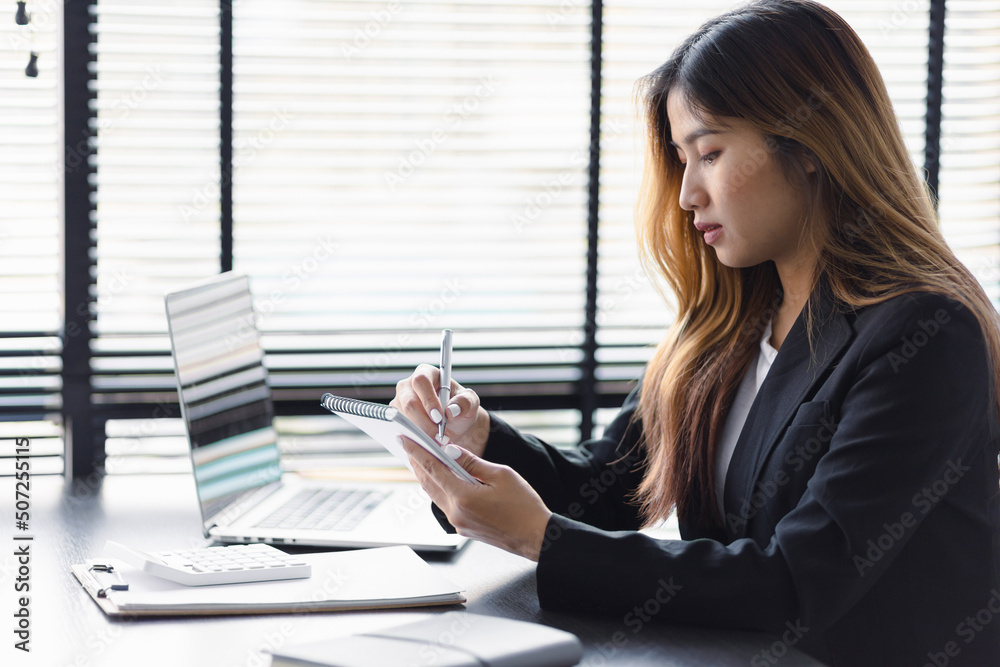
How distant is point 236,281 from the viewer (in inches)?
71.2

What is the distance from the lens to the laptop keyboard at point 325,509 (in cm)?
156

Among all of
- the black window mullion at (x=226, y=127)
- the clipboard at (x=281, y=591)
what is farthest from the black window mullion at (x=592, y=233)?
the clipboard at (x=281, y=591)

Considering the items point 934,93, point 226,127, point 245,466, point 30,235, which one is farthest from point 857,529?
point 934,93

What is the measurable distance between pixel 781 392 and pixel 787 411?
0.05 metres

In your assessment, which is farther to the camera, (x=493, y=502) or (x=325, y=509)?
(x=325, y=509)

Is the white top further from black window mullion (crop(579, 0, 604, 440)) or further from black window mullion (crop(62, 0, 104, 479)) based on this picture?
black window mullion (crop(62, 0, 104, 479))

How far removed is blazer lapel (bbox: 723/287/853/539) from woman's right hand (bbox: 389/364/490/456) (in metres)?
0.44

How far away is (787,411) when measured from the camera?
4.50 ft

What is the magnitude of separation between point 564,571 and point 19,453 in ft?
3.52

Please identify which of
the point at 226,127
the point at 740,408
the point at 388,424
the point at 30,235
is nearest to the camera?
the point at 388,424

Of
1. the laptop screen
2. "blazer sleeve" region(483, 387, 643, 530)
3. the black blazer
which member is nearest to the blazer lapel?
the black blazer

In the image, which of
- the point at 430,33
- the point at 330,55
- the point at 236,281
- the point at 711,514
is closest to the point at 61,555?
the point at 236,281

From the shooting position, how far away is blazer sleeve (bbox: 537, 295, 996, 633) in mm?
1146

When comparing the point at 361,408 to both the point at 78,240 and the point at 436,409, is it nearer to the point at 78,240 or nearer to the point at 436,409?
the point at 436,409
